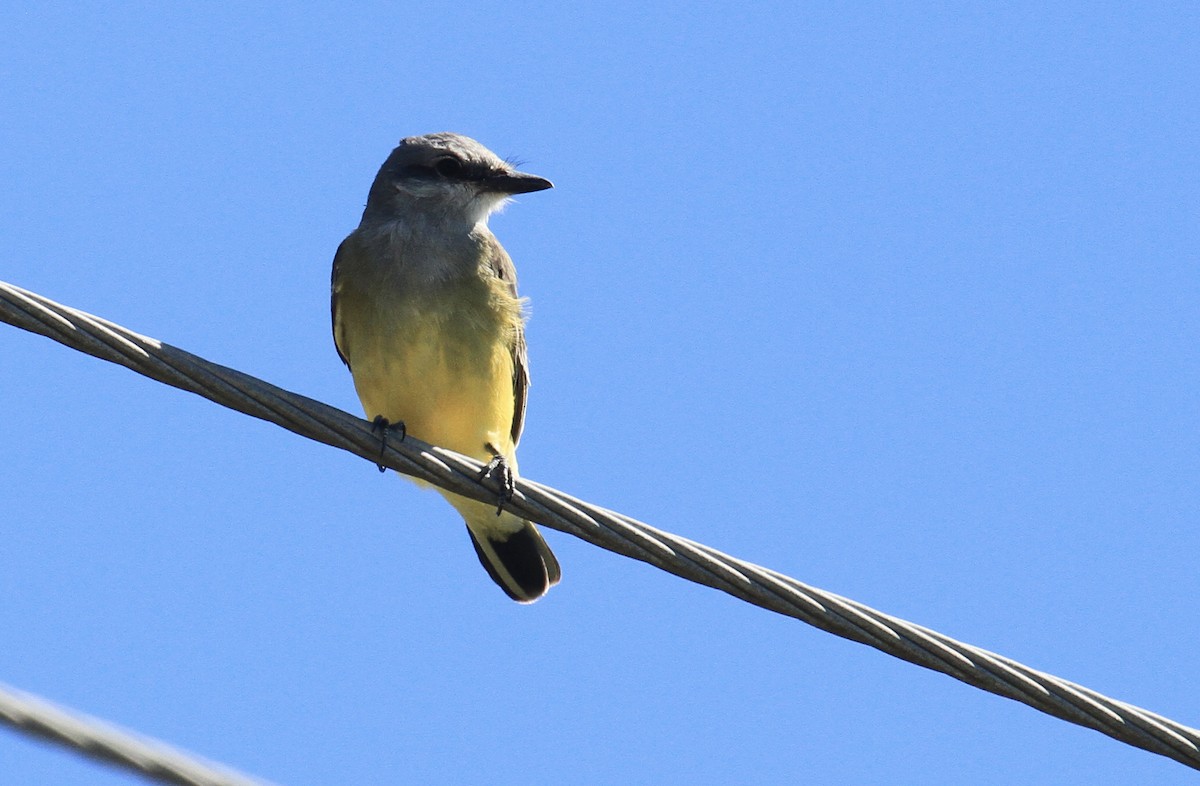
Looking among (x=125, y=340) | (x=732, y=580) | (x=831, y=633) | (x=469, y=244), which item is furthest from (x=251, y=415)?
(x=469, y=244)

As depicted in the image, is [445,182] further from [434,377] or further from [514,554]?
[514,554]

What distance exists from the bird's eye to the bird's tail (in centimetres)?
165

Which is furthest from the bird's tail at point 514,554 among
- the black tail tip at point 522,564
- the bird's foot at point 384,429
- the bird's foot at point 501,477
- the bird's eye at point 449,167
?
the bird's foot at point 501,477

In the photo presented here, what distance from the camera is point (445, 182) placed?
28.5 ft

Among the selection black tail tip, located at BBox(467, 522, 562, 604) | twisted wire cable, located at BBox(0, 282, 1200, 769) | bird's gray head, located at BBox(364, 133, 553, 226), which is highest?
bird's gray head, located at BBox(364, 133, 553, 226)

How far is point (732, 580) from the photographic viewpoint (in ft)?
16.6

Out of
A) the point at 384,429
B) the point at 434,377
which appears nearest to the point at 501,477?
the point at 384,429

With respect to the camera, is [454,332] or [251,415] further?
[454,332]

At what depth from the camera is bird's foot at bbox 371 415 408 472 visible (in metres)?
5.37

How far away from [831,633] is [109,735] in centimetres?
217

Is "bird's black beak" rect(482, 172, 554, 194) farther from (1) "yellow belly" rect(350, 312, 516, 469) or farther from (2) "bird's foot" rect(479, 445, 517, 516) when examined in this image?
(2) "bird's foot" rect(479, 445, 517, 516)

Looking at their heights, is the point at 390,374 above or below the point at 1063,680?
above

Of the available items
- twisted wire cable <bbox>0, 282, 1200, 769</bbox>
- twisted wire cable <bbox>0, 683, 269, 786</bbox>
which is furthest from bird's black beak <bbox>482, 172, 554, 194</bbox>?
twisted wire cable <bbox>0, 683, 269, 786</bbox>

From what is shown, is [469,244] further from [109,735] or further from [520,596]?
[109,735]
